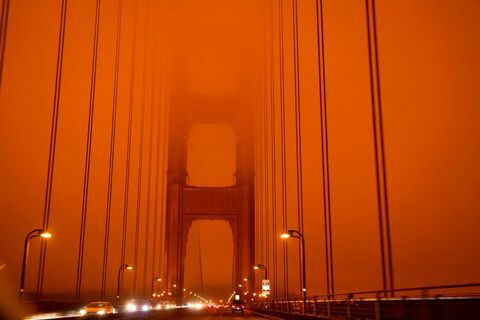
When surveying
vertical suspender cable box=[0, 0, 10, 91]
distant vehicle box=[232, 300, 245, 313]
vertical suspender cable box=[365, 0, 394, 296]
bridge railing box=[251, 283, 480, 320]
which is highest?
vertical suspender cable box=[0, 0, 10, 91]

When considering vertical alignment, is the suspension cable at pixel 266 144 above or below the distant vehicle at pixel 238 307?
above

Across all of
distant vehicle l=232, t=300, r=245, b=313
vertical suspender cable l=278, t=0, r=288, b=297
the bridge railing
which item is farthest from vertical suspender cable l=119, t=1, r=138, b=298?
the bridge railing

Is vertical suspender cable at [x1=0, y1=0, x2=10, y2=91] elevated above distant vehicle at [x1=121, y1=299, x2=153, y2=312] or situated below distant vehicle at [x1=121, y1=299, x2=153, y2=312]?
above

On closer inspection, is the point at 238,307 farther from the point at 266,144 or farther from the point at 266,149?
the point at 266,144

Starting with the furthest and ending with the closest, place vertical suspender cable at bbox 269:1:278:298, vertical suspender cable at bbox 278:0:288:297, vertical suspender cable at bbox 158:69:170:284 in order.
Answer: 1. vertical suspender cable at bbox 158:69:170:284
2. vertical suspender cable at bbox 269:1:278:298
3. vertical suspender cable at bbox 278:0:288:297

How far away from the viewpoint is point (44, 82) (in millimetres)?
24766

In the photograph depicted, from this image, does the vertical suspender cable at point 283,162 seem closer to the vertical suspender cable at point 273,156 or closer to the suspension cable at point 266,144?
the vertical suspender cable at point 273,156

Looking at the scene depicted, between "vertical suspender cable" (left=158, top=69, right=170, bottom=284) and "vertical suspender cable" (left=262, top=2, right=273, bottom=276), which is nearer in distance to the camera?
"vertical suspender cable" (left=262, top=2, right=273, bottom=276)

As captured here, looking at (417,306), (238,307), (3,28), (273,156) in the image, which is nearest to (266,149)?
(273,156)

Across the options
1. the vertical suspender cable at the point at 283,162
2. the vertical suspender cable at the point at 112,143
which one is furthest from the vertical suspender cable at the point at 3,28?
the vertical suspender cable at the point at 283,162

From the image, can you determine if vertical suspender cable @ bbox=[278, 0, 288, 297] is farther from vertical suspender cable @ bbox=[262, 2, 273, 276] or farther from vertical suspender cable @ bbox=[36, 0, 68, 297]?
vertical suspender cable @ bbox=[36, 0, 68, 297]

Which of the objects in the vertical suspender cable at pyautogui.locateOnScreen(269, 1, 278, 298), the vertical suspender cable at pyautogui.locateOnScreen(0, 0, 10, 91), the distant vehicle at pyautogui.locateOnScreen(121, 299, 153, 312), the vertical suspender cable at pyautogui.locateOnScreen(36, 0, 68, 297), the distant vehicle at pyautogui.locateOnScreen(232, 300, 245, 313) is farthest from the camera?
the distant vehicle at pyautogui.locateOnScreen(232, 300, 245, 313)

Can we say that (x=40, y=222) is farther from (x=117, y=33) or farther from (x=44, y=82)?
(x=117, y=33)

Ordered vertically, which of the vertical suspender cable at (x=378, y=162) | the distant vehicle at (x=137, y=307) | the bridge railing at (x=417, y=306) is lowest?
the distant vehicle at (x=137, y=307)
